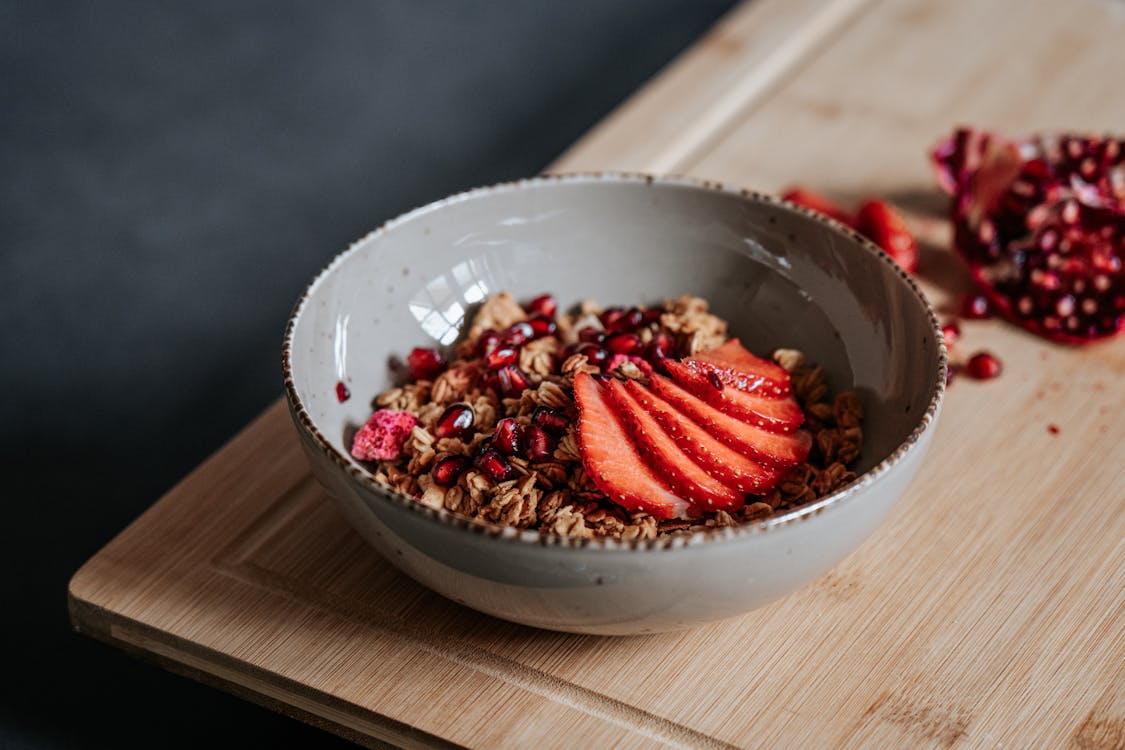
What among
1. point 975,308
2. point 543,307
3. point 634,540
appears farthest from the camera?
point 975,308

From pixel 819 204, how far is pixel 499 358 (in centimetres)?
69

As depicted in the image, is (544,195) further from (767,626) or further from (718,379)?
(767,626)

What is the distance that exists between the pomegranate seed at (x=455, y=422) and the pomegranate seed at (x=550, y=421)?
0.09 metres

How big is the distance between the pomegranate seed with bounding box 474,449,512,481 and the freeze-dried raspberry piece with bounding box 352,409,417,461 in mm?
122

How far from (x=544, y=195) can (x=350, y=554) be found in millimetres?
532

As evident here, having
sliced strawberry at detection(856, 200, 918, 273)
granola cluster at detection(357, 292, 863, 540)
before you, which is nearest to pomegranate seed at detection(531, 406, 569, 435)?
granola cluster at detection(357, 292, 863, 540)

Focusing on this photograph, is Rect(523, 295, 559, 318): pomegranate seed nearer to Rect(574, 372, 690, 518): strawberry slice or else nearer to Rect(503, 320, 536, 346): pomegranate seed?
Rect(503, 320, 536, 346): pomegranate seed

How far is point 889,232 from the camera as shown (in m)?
1.74

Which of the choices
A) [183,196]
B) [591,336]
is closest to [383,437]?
[591,336]

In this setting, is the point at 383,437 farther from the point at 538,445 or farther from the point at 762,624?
the point at 762,624

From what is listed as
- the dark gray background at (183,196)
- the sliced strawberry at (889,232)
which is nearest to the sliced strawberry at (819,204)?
the sliced strawberry at (889,232)

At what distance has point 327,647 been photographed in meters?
1.20

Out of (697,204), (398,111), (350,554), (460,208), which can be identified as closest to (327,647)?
(350,554)

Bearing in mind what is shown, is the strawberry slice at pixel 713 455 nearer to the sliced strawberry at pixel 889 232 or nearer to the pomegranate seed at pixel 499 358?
the pomegranate seed at pixel 499 358
